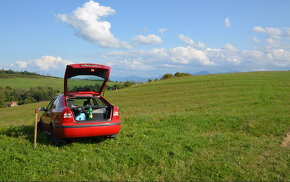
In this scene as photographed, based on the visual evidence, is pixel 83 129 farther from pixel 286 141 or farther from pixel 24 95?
pixel 24 95

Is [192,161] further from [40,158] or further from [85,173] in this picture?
[40,158]

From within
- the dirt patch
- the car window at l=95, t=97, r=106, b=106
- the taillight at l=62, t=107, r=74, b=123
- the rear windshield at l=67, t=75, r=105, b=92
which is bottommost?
the dirt patch

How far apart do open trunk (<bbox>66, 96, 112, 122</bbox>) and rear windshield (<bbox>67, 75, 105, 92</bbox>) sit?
0.58 metres

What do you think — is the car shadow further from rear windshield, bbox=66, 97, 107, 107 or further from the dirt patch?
the dirt patch

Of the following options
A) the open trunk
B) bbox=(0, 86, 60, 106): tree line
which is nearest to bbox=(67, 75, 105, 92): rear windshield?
the open trunk

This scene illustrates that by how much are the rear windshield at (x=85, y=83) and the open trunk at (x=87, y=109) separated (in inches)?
22.9

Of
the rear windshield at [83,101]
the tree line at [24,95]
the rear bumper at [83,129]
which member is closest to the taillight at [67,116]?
the rear bumper at [83,129]

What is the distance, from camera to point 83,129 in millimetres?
6461

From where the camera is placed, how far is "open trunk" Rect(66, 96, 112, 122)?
23.7ft

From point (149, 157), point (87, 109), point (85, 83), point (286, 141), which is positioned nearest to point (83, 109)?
point (87, 109)

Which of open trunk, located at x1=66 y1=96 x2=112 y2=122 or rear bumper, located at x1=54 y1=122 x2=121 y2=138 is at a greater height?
open trunk, located at x1=66 y1=96 x2=112 y2=122

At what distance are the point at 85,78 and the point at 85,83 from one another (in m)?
0.44

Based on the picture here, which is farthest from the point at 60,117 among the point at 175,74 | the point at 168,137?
the point at 175,74

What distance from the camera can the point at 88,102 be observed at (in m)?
8.37
